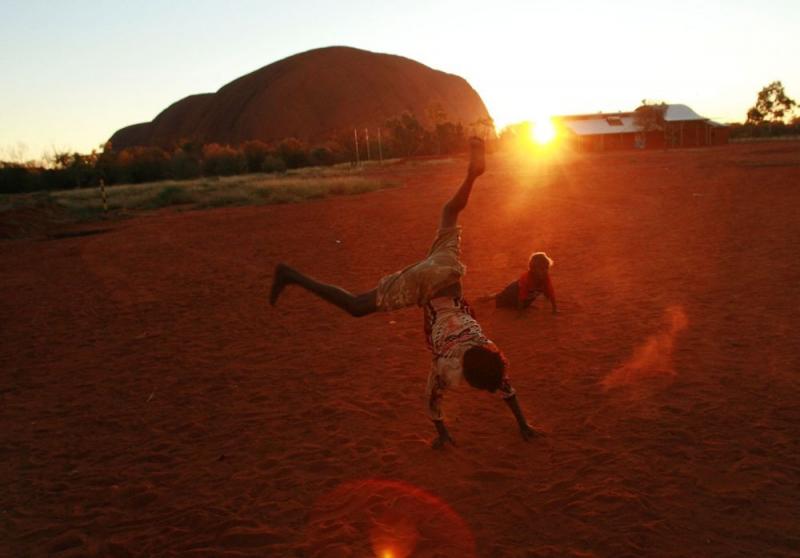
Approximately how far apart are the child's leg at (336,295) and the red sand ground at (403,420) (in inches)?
46.9

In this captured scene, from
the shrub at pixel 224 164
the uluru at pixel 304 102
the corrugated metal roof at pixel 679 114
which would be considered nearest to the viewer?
the shrub at pixel 224 164

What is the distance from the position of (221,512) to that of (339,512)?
0.78 m

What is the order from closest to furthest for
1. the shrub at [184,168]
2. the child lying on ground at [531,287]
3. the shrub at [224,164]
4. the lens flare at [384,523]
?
the lens flare at [384,523], the child lying on ground at [531,287], the shrub at [184,168], the shrub at [224,164]

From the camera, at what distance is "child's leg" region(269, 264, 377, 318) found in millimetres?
4383

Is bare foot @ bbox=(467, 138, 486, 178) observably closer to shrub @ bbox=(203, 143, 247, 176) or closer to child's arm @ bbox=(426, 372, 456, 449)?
child's arm @ bbox=(426, 372, 456, 449)

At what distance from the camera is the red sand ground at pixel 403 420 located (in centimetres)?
387

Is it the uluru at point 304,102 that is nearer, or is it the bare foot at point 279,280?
the bare foot at point 279,280

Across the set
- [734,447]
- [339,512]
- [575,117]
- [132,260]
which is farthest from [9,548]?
[575,117]

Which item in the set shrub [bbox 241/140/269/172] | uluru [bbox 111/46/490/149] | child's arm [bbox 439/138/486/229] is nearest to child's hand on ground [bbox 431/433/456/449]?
child's arm [bbox 439/138/486/229]

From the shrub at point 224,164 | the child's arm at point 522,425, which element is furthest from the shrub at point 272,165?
the child's arm at point 522,425

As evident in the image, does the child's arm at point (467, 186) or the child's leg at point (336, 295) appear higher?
the child's arm at point (467, 186)

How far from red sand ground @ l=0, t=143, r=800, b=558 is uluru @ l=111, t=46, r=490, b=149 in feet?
316

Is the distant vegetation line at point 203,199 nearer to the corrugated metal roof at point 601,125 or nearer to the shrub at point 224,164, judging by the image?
the shrub at point 224,164

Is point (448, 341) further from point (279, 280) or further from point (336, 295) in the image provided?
point (279, 280)
